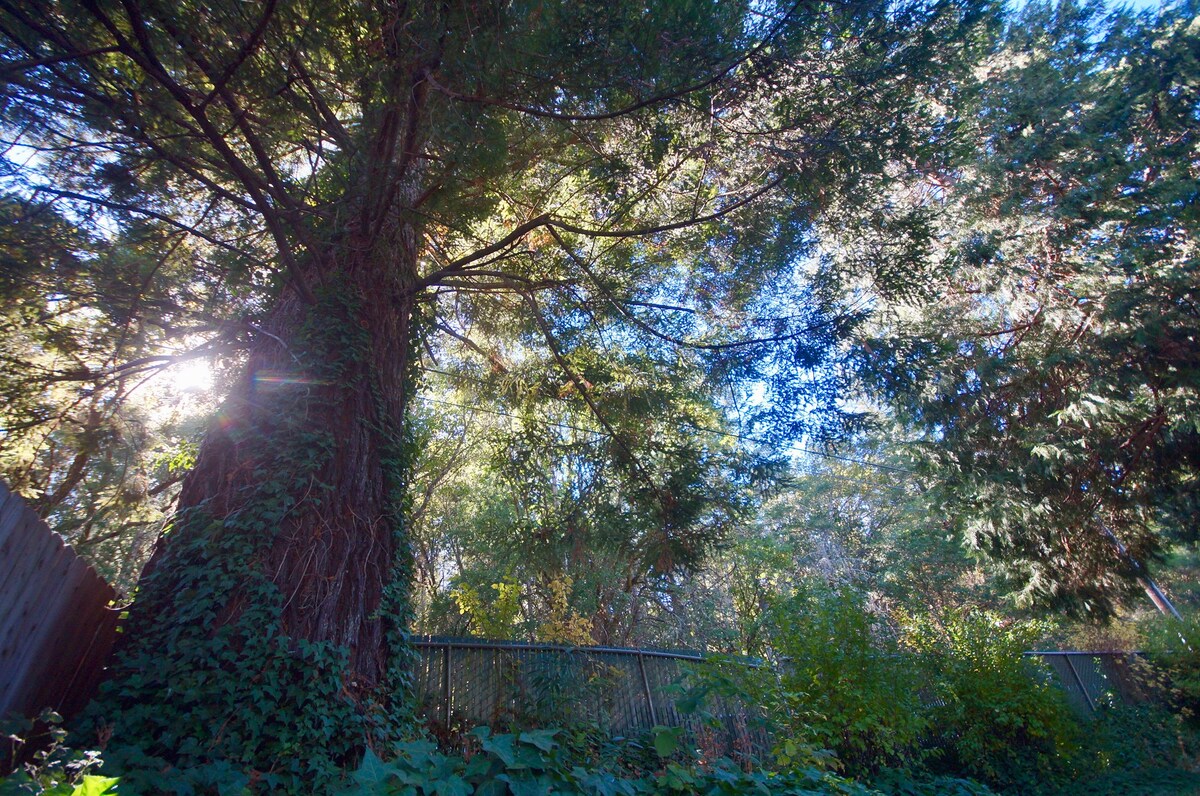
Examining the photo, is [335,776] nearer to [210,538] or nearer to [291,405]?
[210,538]

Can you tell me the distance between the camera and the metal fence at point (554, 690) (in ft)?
19.9

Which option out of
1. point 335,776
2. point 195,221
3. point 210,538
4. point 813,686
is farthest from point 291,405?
point 813,686

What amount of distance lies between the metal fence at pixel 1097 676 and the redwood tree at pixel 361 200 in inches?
387

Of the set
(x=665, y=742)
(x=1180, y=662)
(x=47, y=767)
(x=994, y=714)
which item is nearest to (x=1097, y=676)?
(x=1180, y=662)

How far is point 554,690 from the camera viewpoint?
663 cm

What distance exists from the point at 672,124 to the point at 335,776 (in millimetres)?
5329

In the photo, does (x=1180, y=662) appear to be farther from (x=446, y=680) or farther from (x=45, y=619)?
(x=45, y=619)

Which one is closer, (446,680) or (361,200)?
(361,200)

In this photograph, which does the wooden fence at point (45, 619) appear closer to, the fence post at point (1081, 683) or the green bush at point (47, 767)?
the green bush at point (47, 767)

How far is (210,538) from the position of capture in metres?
3.65

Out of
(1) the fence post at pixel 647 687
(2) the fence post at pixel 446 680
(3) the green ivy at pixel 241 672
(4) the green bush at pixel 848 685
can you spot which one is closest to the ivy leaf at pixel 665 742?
(3) the green ivy at pixel 241 672

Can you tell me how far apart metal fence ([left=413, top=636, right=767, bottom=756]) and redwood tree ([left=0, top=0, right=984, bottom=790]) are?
2210mm

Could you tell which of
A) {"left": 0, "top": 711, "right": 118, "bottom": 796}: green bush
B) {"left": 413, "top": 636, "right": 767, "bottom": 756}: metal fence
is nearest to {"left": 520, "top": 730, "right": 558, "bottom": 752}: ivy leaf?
{"left": 0, "top": 711, "right": 118, "bottom": 796}: green bush

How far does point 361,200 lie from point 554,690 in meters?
5.19
